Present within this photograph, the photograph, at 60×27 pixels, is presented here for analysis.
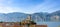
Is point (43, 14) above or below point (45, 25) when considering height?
above

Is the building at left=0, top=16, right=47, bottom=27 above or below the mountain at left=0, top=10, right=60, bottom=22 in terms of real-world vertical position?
below

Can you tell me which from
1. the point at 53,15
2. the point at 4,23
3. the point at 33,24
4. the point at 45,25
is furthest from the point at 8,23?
the point at 53,15

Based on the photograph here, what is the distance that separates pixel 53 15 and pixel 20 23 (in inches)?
41.6

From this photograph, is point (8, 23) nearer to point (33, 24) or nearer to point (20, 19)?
point (20, 19)

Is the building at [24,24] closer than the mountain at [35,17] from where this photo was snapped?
Yes

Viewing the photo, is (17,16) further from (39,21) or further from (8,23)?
(39,21)

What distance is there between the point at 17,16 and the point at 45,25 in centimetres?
84

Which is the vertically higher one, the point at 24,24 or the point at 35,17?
the point at 35,17

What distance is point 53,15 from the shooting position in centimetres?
484

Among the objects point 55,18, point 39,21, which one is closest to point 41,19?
point 39,21

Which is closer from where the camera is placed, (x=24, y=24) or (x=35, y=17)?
(x=24, y=24)

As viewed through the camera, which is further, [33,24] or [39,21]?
[39,21]

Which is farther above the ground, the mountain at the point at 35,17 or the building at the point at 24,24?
the mountain at the point at 35,17

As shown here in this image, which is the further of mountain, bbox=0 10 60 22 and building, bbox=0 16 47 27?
mountain, bbox=0 10 60 22
